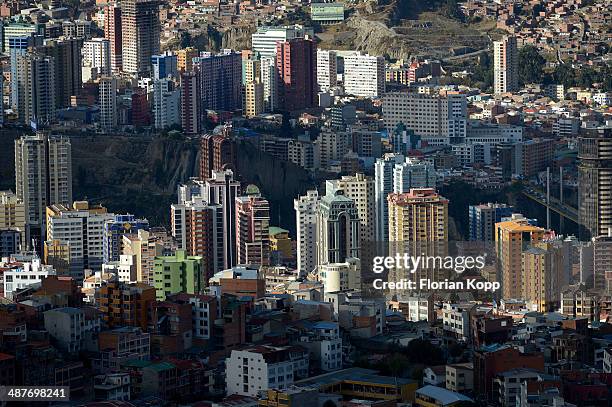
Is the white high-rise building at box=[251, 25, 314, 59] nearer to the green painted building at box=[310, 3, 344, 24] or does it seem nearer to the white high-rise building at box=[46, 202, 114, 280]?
the green painted building at box=[310, 3, 344, 24]

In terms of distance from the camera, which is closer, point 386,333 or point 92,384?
point 92,384

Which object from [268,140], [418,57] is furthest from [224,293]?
[418,57]

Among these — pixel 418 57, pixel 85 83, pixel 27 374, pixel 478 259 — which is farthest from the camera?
pixel 418 57

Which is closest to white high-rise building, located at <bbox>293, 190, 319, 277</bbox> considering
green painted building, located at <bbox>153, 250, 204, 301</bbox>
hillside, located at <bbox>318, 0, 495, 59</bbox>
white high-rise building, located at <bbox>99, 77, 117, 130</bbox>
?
green painted building, located at <bbox>153, 250, 204, 301</bbox>

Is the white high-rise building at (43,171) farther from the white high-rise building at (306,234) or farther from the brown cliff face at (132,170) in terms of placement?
the white high-rise building at (306,234)

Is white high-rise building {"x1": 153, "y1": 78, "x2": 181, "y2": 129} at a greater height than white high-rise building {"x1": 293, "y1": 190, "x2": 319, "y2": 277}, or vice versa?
white high-rise building {"x1": 153, "y1": 78, "x2": 181, "y2": 129}

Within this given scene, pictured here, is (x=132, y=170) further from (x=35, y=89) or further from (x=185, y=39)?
(x=185, y=39)

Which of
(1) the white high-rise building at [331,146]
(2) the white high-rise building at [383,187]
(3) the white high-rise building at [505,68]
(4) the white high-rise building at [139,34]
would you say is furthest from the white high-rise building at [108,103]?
(3) the white high-rise building at [505,68]

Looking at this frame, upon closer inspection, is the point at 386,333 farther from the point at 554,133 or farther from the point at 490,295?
the point at 554,133
